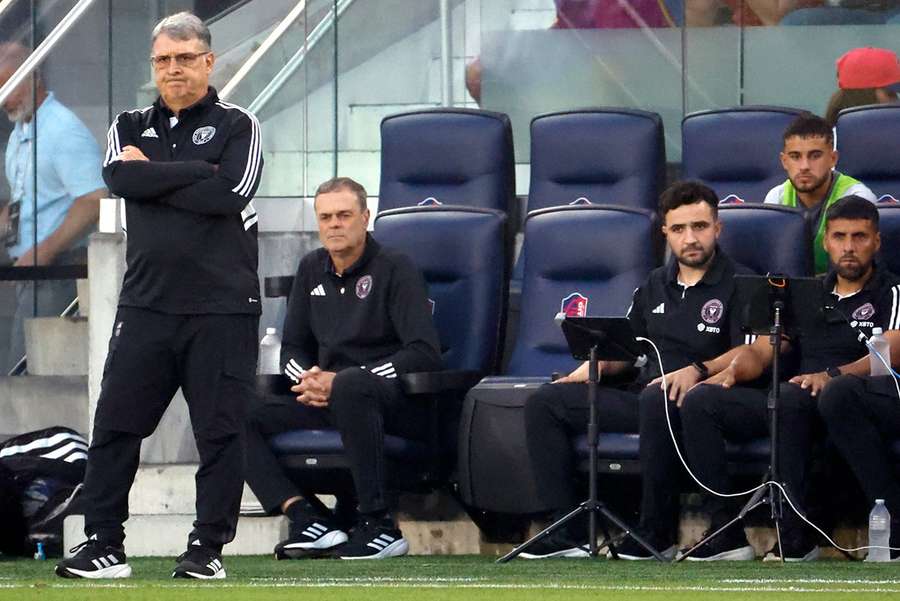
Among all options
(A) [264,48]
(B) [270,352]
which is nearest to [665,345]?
(B) [270,352]

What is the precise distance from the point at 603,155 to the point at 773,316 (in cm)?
193

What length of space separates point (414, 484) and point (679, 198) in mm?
1508

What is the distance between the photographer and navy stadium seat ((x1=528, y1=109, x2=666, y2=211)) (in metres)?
8.48

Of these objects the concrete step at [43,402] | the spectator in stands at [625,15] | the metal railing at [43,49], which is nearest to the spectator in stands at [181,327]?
the concrete step at [43,402]

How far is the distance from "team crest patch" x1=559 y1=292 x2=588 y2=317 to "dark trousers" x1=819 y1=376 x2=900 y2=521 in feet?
4.21

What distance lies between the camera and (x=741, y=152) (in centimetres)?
846

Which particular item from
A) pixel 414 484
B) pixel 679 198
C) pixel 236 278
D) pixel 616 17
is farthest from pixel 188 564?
pixel 616 17

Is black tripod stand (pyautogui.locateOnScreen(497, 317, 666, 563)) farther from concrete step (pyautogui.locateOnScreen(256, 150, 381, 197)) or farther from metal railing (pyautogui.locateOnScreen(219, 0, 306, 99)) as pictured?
metal railing (pyautogui.locateOnScreen(219, 0, 306, 99))

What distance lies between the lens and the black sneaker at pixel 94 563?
5883 mm

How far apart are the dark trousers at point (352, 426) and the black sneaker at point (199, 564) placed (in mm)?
1423

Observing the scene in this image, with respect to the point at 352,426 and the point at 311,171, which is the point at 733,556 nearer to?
the point at 352,426

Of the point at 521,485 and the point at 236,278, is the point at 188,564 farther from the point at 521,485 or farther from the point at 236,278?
the point at 521,485

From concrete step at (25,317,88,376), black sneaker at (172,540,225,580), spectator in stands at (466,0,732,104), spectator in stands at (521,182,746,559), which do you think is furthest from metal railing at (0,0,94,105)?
black sneaker at (172,540,225,580)

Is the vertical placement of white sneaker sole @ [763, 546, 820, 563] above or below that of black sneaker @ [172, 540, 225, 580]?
below
